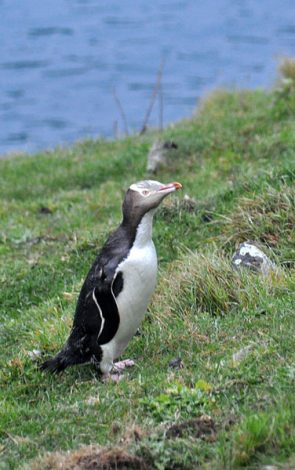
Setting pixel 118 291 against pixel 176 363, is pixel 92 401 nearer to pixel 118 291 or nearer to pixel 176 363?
pixel 176 363

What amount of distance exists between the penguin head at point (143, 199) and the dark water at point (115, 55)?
19846mm

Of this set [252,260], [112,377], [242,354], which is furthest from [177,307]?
[242,354]

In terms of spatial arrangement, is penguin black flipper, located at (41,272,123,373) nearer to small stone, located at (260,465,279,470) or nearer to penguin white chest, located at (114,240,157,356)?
penguin white chest, located at (114,240,157,356)

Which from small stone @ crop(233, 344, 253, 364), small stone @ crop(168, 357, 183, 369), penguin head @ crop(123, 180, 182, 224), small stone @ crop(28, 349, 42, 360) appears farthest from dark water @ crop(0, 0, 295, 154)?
small stone @ crop(233, 344, 253, 364)

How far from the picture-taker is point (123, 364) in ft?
26.8

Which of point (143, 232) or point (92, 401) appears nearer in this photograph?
point (92, 401)

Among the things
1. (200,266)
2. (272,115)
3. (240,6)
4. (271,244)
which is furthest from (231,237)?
(240,6)

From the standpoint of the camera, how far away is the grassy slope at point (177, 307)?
6719 mm

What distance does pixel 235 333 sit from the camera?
318 inches

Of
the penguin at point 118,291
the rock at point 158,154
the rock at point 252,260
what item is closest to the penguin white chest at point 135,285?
the penguin at point 118,291

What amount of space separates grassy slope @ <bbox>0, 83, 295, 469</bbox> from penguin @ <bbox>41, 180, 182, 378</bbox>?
0.67ft

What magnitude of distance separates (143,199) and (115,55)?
2855cm

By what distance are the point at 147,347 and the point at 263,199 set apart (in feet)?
8.55

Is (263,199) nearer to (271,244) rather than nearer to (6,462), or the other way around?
(271,244)
